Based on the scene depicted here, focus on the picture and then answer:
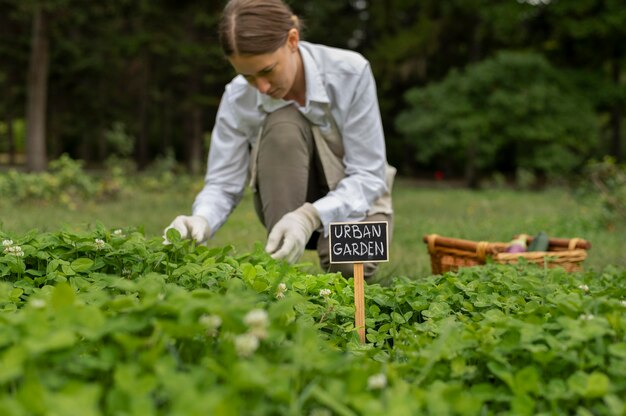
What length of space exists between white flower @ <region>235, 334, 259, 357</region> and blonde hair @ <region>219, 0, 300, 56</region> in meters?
1.79

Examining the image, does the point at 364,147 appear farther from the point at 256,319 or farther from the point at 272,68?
the point at 256,319

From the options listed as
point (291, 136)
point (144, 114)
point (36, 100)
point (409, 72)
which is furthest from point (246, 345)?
point (144, 114)

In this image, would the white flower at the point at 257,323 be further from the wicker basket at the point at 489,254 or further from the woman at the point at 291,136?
the wicker basket at the point at 489,254

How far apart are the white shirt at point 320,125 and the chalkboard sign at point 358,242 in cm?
97

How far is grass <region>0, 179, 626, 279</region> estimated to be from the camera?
4.31m

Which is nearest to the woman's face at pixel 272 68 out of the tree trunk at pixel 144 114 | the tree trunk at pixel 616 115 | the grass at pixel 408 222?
the grass at pixel 408 222

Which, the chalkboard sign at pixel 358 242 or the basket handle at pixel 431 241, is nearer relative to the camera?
the chalkboard sign at pixel 358 242

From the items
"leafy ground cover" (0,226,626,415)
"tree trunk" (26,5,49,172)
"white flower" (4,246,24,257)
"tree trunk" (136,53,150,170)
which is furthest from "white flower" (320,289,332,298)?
"tree trunk" (136,53,150,170)

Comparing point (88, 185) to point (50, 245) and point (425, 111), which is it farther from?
point (425, 111)

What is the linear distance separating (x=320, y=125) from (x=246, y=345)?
220 cm

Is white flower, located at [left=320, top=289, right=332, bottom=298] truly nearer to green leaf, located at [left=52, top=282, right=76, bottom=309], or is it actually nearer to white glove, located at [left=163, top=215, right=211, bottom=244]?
white glove, located at [left=163, top=215, right=211, bottom=244]

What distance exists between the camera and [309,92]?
312 centimetres

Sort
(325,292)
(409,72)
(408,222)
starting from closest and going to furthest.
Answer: (325,292), (408,222), (409,72)

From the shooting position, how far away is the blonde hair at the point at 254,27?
271 centimetres
